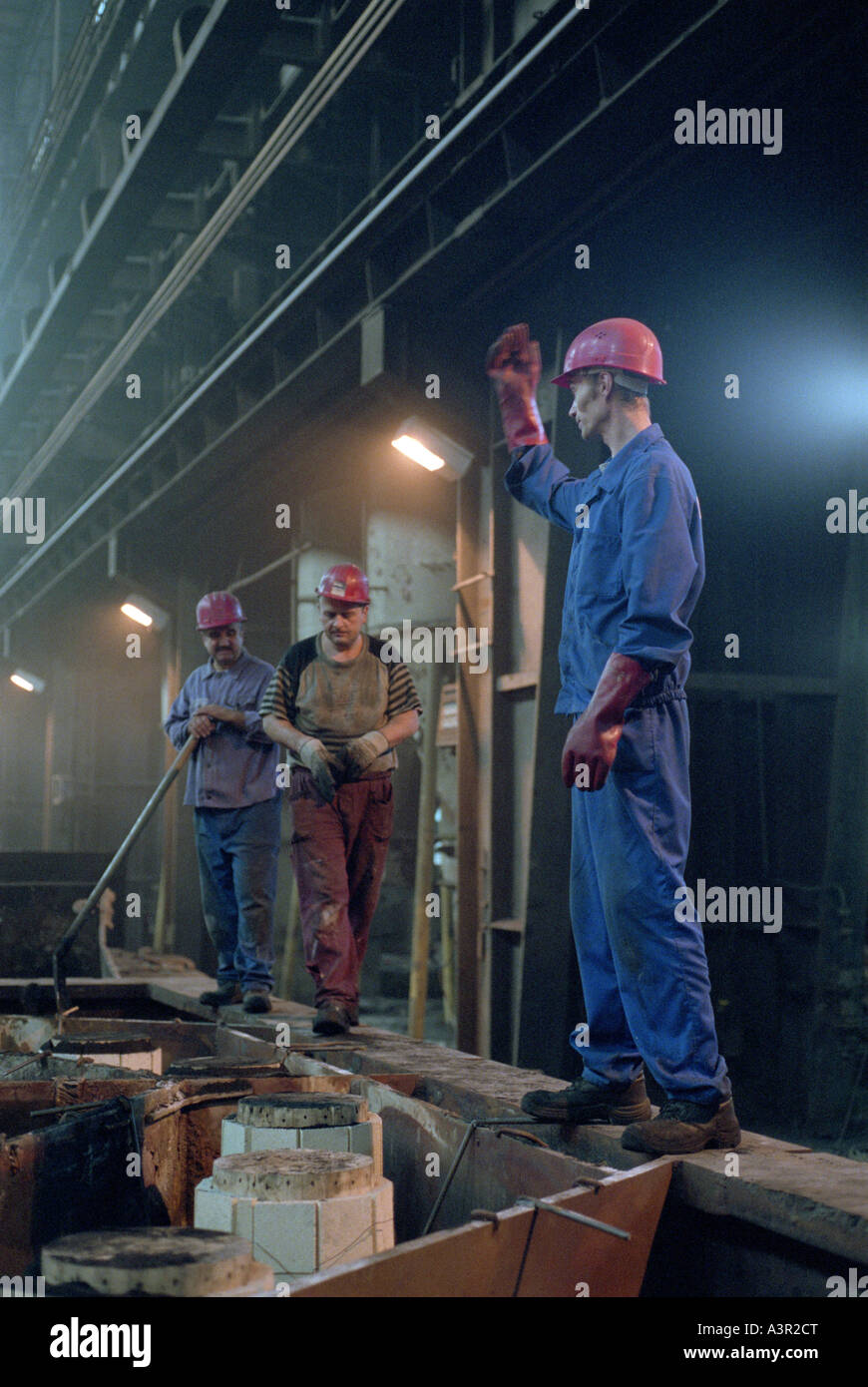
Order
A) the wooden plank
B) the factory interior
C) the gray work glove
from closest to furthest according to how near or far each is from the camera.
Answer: the factory interior
the gray work glove
the wooden plank

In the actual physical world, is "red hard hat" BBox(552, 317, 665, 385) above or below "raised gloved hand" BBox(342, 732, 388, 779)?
above

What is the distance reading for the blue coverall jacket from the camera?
9.61 ft

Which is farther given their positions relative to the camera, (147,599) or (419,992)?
(147,599)

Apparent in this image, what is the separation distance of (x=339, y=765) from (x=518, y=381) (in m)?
2.06

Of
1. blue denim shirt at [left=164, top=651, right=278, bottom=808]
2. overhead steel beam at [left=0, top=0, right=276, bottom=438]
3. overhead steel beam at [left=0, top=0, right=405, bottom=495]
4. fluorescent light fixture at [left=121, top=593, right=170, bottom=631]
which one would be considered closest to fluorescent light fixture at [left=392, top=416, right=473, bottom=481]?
blue denim shirt at [left=164, top=651, right=278, bottom=808]

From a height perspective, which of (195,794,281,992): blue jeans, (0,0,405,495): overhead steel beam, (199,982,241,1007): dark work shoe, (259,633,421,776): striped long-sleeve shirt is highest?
(0,0,405,495): overhead steel beam

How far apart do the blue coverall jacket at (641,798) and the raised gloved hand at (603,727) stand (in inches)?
1.9

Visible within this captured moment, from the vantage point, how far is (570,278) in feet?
19.0

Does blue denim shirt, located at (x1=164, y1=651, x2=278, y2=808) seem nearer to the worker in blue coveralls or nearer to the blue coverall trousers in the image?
the worker in blue coveralls

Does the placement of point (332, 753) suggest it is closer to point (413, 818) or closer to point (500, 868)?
point (500, 868)

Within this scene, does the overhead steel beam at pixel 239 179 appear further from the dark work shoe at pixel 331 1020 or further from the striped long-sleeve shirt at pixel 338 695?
the dark work shoe at pixel 331 1020

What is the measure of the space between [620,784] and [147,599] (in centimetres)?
1056

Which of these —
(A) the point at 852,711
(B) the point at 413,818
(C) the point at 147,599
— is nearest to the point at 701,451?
(A) the point at 852,711

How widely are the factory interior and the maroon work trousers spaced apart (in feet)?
0.06
